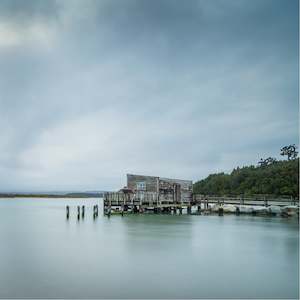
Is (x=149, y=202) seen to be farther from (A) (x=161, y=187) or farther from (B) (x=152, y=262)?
(B) (x=152, y=262)

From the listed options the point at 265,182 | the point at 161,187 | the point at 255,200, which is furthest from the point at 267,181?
the point at 161,187

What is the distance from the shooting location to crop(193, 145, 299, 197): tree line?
159 ft

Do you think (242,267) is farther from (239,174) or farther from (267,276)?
(239,174)

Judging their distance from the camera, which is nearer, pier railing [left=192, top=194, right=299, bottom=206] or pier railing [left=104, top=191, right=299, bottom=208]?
pier railing [left=104, top=191, right=299, bottom=208]

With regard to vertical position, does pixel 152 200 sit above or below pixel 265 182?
below

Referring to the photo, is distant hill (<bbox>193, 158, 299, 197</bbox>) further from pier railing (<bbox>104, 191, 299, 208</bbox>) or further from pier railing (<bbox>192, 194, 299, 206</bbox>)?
pier railing (<bbox>104, 191, 299, 208</bbox>)

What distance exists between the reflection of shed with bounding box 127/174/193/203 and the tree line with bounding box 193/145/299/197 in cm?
1237

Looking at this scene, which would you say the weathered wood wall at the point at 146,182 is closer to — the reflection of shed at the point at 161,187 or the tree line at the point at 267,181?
the reflection of shed at the point at 161,187

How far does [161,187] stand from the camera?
4131 cm

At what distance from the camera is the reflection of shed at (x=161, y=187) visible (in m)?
40.3

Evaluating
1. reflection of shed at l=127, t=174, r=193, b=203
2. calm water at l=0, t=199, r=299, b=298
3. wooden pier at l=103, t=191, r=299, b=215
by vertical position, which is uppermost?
reflection of shed at l=127, t=174, r=193, b=203

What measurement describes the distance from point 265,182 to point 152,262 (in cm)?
3973

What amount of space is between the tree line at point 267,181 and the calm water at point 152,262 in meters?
19.3

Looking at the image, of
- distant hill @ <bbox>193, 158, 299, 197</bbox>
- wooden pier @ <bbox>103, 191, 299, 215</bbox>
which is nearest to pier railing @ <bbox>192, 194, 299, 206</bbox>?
wooden pier @ <bbox>103, 191, 299, 215</bbox>
